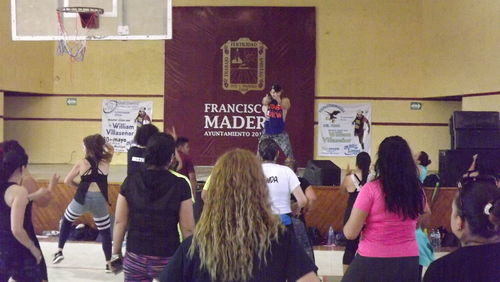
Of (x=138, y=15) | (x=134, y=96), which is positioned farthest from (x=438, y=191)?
(x=134, y=96)

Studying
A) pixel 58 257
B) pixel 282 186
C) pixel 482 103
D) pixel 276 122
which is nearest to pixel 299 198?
pixel 282 186

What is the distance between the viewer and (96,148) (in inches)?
305

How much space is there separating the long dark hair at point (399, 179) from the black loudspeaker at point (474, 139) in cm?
723

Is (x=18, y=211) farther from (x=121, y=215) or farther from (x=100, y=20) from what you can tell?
(x=100, y=20)

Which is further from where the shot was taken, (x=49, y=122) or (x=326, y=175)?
(x=49, y=122)

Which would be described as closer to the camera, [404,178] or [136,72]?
[404,178]

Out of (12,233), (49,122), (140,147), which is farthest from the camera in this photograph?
(49,122)

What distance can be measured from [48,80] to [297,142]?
22.8ft

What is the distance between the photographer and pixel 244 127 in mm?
19250

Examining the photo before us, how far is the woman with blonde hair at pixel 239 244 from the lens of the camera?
2.67 m

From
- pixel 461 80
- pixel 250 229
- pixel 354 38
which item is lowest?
pixel 250 229

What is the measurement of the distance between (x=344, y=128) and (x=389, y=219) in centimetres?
1483

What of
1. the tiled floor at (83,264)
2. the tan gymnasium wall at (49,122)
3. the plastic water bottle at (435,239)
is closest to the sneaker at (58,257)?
the tiled floor at (83,264)

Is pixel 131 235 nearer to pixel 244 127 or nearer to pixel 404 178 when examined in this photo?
pixel 404 178
